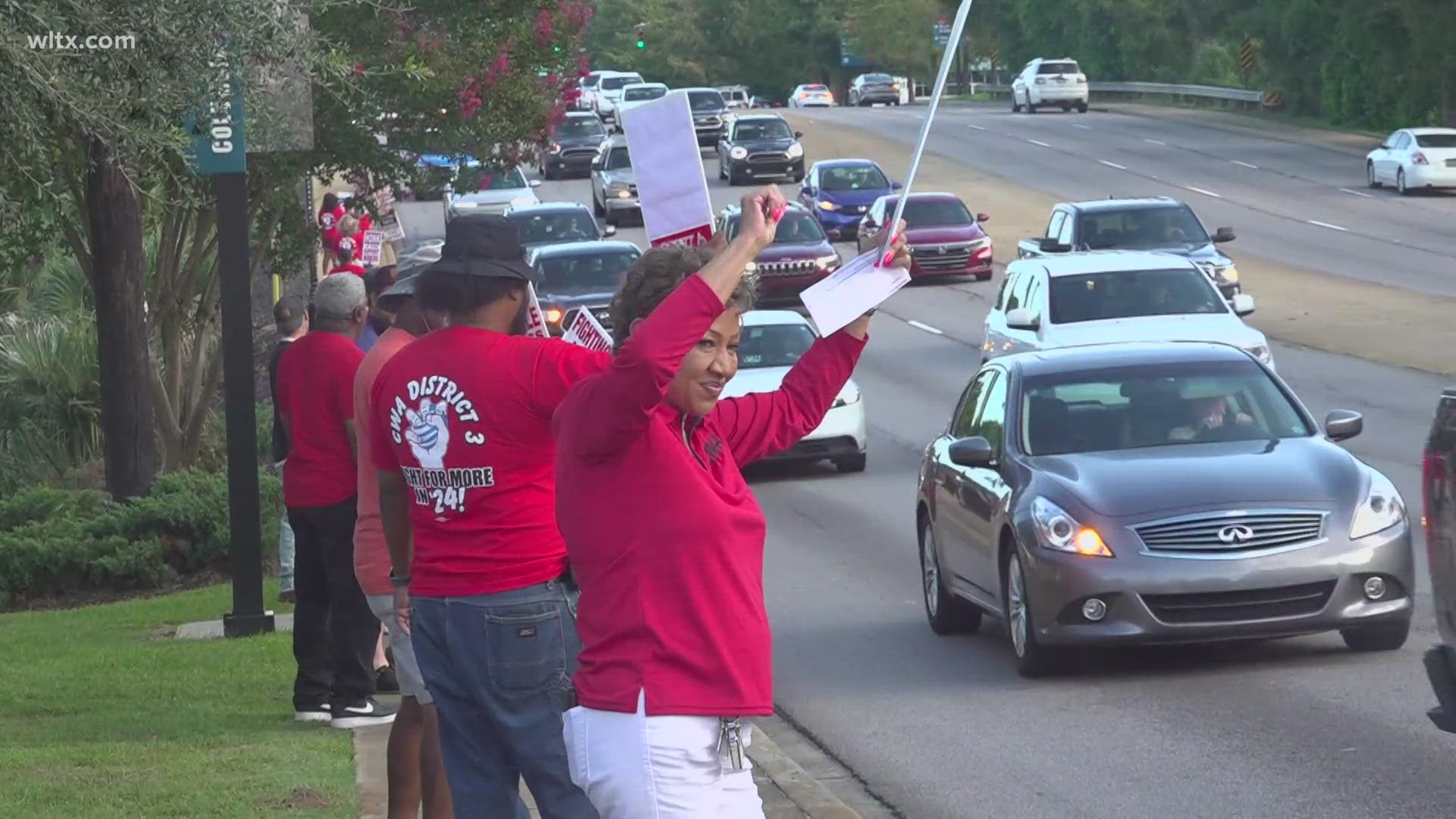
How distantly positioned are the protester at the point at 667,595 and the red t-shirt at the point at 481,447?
2.78 ft

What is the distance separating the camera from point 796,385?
191 inches

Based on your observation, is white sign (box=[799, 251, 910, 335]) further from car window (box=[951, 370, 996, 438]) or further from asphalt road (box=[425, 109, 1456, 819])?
car window (box=[951, 370, 996, 438])

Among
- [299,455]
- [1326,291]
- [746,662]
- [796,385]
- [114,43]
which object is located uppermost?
[114,43]

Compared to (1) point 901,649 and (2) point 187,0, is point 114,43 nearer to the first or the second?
(2) point 187,0

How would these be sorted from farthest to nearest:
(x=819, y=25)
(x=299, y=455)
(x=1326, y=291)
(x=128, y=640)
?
(x=819, y=25), (x=1326, y=291), (x=128, y=640), (x=299, y=455)

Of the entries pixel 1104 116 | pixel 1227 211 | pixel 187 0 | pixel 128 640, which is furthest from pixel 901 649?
pixel 1104 116

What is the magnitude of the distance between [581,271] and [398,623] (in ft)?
77.2

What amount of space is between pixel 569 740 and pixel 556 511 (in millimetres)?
470

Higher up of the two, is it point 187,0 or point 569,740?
point 187,0

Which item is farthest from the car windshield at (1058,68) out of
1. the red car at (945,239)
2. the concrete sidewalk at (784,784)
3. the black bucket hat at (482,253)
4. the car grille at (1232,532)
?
the black bucket hat at (482,253)

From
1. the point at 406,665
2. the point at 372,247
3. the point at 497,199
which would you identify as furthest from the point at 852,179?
the point at 406,665

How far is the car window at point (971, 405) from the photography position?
12.1 meters

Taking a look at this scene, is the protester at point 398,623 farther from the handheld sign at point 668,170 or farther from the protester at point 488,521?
the protester at point 488,521

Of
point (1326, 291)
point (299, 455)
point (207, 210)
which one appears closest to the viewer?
point (299, 455)
